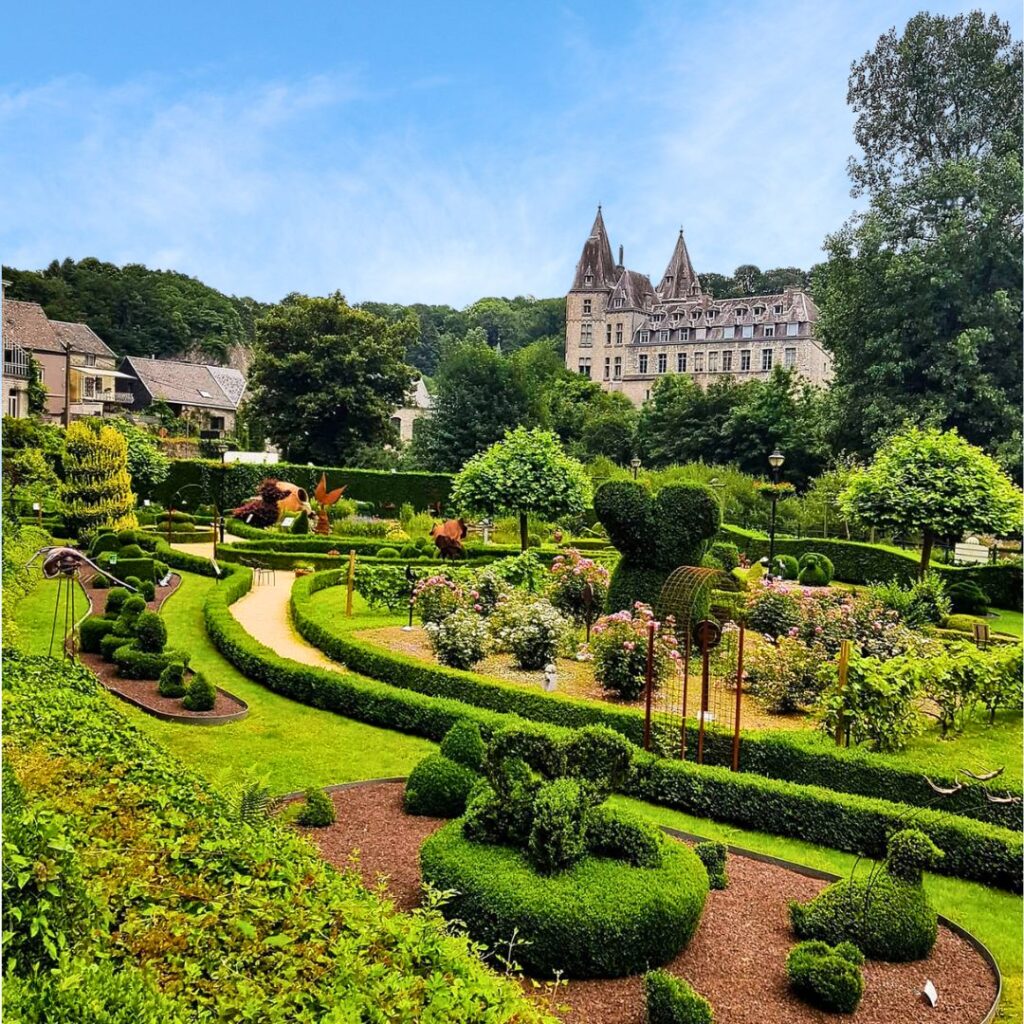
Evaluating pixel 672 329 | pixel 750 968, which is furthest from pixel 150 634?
pixel 672 329

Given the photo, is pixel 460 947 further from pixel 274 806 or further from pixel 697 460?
pixel 697 460

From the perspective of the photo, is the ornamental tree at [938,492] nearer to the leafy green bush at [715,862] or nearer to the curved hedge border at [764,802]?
the curved hedge border at [764,802]

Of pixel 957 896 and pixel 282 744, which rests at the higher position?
pixel 282 744

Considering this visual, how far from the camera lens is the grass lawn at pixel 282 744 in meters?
8.77

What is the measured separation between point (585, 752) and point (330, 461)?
130 ft

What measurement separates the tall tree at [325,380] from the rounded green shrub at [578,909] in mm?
38350

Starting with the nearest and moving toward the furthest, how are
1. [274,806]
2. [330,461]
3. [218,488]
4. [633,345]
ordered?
[274,806], [218,488], [330,461], [633,345]

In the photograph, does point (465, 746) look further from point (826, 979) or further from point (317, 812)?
point (826, 979)

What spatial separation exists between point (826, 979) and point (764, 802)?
2.93m

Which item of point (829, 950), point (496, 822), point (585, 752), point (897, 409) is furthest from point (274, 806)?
point (897, 409)

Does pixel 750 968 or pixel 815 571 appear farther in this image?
pixel 815 571

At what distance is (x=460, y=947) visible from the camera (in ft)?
11.4

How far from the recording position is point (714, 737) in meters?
8.99

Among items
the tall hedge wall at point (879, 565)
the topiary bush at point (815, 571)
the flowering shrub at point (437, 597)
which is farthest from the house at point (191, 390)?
the flowering shrub at point (437, 597)
